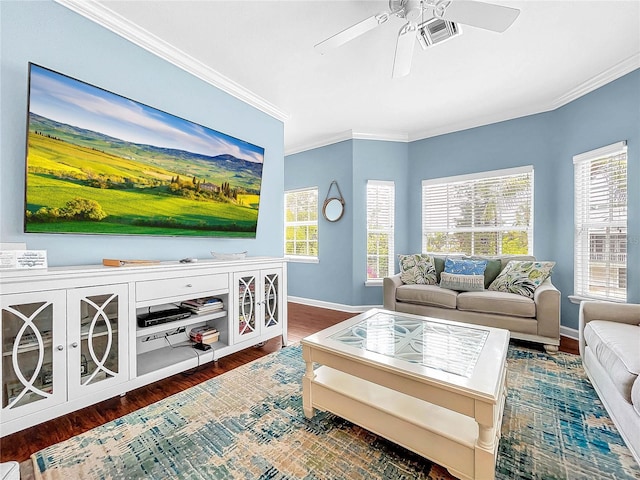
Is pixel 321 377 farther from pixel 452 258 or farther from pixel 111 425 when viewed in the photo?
pixel 452 258

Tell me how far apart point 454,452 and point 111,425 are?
6.01 ft

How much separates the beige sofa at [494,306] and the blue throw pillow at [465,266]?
0.25 meters

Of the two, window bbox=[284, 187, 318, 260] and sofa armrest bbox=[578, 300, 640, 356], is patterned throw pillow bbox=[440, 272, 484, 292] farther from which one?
window bbox=[284, 187, 318, 260]

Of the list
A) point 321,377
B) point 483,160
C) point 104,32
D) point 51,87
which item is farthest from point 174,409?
point 483,160

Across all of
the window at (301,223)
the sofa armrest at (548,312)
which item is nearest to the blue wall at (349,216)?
the window at (301,223)

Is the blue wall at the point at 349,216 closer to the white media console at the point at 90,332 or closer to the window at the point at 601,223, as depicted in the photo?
the window at the point at 601,223

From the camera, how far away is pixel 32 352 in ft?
4.88

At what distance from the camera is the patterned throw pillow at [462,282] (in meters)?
3.23

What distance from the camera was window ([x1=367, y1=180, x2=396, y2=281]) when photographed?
14.5ft

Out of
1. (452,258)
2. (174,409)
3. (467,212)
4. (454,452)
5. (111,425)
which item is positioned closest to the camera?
(454,452)

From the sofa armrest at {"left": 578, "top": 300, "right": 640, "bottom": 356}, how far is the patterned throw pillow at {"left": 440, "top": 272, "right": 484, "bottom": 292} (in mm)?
1017

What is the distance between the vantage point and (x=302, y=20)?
6.82ft

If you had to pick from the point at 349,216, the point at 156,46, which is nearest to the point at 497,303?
the point at 349,216

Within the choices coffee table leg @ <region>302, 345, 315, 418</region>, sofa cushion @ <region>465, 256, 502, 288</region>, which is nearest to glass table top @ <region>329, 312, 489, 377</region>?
coffee table leg @ <region>302, 345, 315, 418</region>
